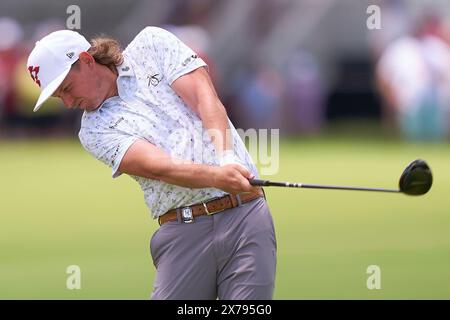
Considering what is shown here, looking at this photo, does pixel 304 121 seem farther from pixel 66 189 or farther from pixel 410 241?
pixel 410 241

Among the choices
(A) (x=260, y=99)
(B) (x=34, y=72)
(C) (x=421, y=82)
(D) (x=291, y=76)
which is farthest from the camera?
(D) (x=291, y=76)

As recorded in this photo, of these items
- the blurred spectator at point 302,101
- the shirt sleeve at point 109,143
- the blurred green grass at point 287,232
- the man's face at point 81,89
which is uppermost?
the blurred spectator at point 302,101

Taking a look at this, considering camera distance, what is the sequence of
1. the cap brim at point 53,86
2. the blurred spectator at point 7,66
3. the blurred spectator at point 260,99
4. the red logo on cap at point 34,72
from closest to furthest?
the cap brim at point 53,86 < the red logo on cap at point 34,72 < the blurred spectator at point 7,66 < the blurred spectator at point 260,99

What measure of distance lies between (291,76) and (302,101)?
993mm

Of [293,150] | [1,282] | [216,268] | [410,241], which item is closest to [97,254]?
[1,282]

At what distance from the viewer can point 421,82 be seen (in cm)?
2933

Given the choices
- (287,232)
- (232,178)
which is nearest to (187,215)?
(232,178)

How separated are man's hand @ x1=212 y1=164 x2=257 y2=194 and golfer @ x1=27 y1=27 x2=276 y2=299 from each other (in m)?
0.05

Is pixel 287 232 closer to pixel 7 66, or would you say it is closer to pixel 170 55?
pixel 170 55

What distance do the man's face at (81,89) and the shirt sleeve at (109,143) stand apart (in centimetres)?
16

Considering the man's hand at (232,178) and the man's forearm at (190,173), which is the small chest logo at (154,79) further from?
the man's hand at (232,178)

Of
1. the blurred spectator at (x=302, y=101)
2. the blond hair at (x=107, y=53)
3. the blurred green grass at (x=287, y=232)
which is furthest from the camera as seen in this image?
the blurred spectator at (x=302, y=101)

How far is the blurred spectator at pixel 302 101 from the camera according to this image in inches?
1373

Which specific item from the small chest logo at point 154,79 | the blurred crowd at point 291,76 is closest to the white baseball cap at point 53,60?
the small chest logo at point 154,79
